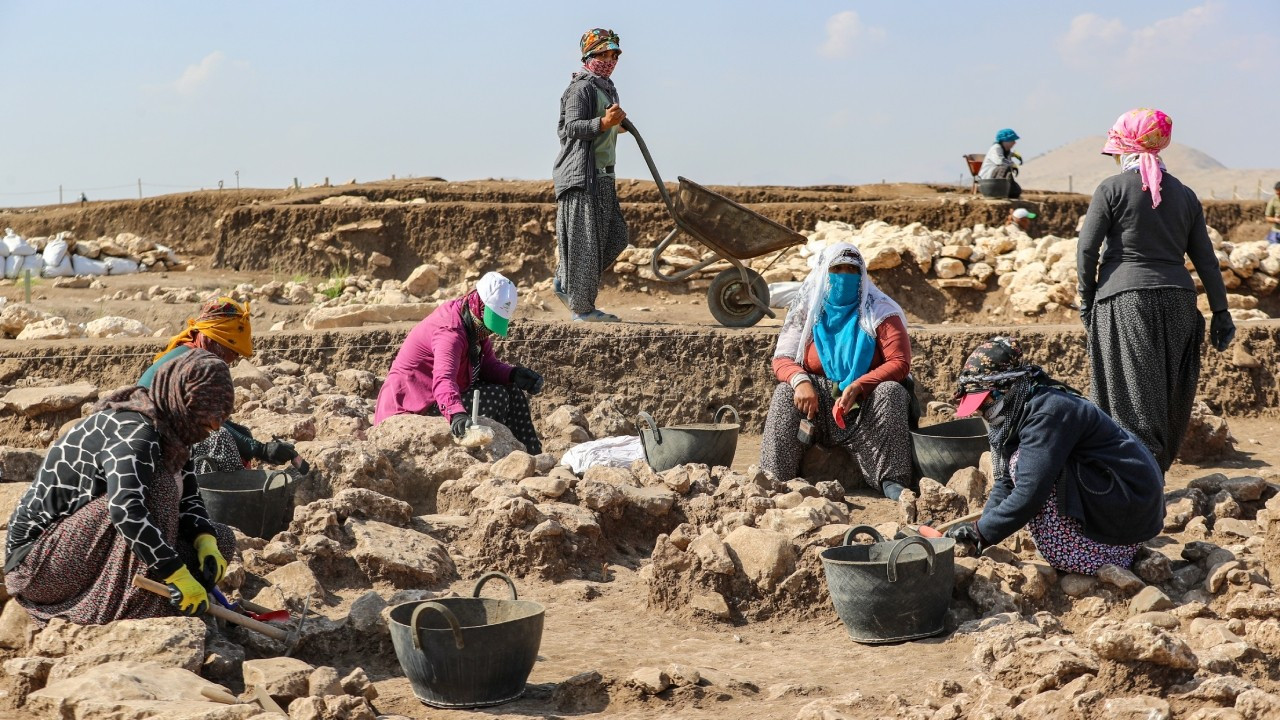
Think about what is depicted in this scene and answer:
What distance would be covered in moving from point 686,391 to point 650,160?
164cm

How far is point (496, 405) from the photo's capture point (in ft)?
20.9

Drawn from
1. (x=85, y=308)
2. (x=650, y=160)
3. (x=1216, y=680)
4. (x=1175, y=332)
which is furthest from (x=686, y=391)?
(x=85, y=308)

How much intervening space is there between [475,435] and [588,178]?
304 centimetres

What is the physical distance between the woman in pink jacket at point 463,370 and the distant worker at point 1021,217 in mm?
9783

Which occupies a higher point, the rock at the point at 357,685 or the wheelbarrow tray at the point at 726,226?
the wheelbarrow tray at the point at 726,226

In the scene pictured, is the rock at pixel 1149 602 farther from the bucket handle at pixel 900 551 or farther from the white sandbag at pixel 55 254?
the white sandbag at pixel 55 254

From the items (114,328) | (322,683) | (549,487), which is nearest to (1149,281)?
(549,487)

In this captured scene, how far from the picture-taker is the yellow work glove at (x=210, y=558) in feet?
12.1

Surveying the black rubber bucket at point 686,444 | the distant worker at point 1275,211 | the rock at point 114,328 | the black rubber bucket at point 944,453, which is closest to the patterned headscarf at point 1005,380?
the black rubber bucket at point 944,453

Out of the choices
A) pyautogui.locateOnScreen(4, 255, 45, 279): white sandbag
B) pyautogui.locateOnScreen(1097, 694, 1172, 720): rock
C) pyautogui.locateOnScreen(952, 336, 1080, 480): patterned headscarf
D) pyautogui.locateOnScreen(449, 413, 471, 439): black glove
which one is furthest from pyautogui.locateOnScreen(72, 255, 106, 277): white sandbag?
pyautogui.locateOnScreen(1097, 694, 1172, 720): rock

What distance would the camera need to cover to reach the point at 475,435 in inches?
228

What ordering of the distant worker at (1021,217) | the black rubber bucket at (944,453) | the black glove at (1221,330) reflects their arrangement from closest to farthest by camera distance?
the black glove at (1221,330) → the black rubber bucket at (944,453) → the distant worker at (1021,217)

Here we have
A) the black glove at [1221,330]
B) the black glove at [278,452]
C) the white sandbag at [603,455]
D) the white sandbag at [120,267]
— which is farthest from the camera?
the white sandbag at [120,267]

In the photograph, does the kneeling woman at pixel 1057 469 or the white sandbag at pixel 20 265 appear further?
the white sandbag at pixel 20 265
